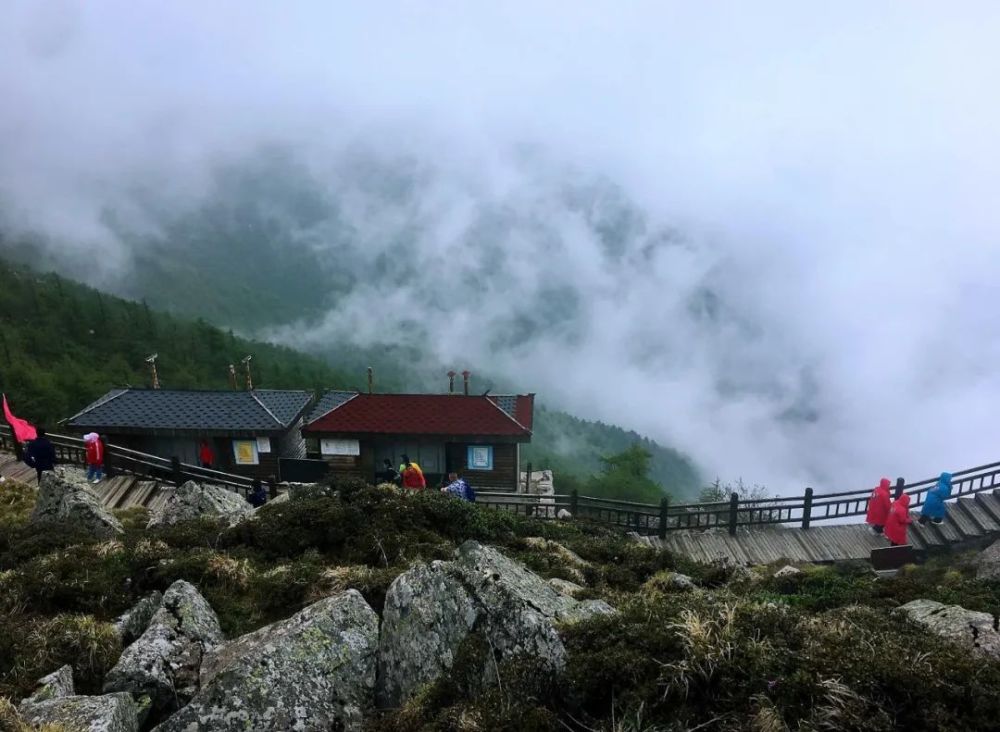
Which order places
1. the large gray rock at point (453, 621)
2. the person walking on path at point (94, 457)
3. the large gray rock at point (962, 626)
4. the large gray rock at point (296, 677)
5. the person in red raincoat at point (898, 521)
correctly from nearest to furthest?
the large gray rock at point (296, 677) → the large gray rock at point (453, 621) → the large gray rock at point (962, 626) → the person in red raincoat at point (898, 521) → the person walking on path at point (94, 457)

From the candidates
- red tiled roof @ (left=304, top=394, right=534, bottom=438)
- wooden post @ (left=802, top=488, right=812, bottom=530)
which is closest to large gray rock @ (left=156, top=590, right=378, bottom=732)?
wooden post @ (left=802, top=488, right=812, bottom=530)

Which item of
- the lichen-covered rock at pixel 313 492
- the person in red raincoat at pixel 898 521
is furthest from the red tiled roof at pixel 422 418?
the person in red raincoat at pixel 898 521

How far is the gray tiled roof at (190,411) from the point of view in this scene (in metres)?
22.2

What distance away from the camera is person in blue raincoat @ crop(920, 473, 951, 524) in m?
16.0

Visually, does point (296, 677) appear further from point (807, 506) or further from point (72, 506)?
point (807, 506)

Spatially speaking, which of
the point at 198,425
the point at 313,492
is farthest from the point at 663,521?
the point at 198,425

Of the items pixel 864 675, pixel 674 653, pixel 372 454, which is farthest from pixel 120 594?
pixel 372 454

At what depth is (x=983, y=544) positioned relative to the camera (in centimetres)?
1548

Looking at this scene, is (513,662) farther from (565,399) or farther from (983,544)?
(565,399)

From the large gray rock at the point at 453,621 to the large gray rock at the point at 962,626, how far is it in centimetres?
337

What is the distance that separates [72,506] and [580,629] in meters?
11.6

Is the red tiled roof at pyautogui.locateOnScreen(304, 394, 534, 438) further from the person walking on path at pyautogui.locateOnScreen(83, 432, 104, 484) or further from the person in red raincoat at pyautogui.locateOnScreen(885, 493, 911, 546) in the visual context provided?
the person in red raincoat at pyautogui.locateOnScreen(885, 493, 911, 546)

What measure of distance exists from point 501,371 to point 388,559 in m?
179

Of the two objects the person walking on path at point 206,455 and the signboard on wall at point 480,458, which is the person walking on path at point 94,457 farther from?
the signboard on wall at point 480,458
